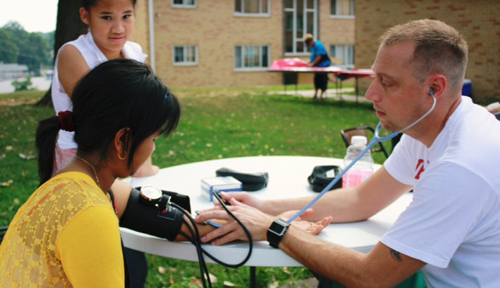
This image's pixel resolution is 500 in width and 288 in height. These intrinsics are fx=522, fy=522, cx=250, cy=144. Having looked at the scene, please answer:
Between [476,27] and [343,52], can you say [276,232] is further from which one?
[343,52]

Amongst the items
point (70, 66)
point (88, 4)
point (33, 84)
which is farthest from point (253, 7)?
point (70, 66)

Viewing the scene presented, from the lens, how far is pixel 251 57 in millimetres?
27500

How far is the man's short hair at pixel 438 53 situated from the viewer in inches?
68.1

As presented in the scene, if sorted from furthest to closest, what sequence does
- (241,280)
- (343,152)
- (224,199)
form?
A: (343,152)
(241,280)
(224,199)

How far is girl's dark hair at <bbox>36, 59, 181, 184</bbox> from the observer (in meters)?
1.40

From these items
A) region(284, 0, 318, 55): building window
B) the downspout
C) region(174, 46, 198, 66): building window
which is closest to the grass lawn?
the downspout

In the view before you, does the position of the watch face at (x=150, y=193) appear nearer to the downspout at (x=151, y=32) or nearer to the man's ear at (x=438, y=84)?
the man's ear at (x=438, y=84)

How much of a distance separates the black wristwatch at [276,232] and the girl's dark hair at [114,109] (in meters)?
0.53

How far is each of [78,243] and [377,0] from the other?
1678 cm

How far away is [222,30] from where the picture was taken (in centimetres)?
2634

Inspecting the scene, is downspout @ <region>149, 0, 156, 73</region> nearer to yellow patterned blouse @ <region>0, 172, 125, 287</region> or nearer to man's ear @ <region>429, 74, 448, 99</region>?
man's ear @ <region>429, 74, 448, 99</region>

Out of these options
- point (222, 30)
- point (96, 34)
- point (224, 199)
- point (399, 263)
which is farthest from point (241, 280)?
point (222, 30)

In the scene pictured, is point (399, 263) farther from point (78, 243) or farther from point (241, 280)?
point (241, 280)

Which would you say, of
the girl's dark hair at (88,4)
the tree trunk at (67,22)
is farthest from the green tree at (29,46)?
the girl's dark hair at (88,4)
